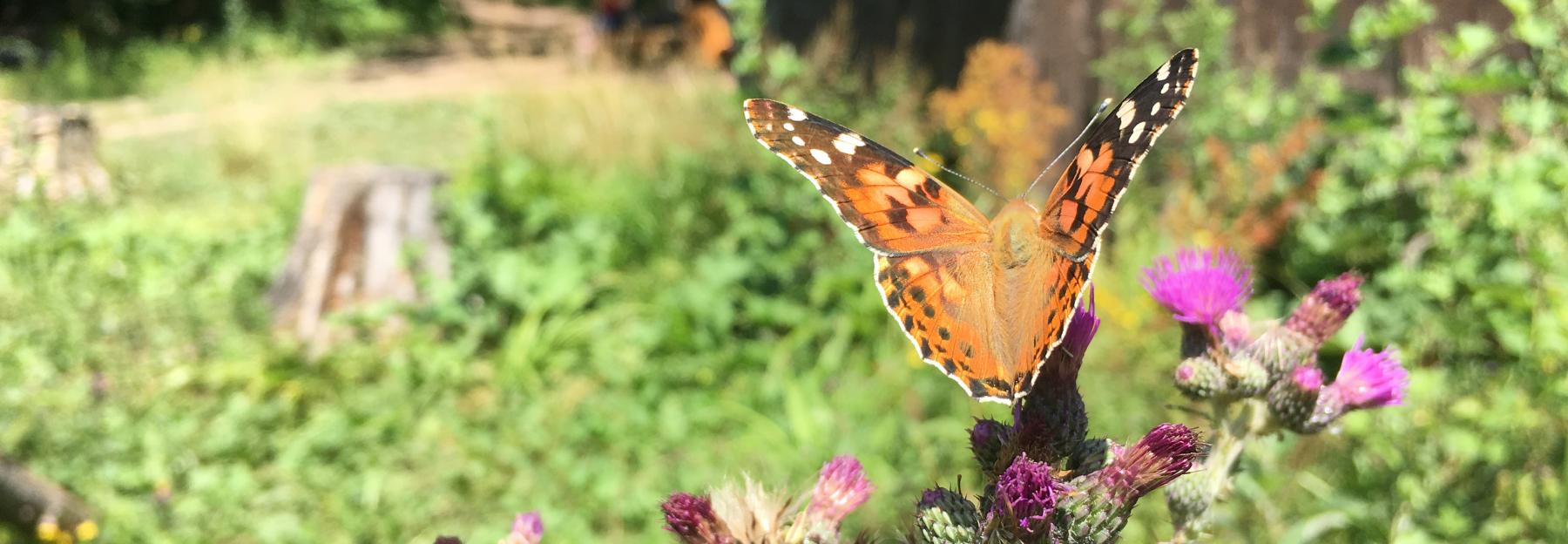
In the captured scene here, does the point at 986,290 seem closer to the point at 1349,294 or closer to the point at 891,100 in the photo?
the point at 1349,294

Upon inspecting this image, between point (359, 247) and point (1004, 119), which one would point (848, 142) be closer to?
point (1004, 119)

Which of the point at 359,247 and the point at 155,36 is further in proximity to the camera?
the point at 155,36

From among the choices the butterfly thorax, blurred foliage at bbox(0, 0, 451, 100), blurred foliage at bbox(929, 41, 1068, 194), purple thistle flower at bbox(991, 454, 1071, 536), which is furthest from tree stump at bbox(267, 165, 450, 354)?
blurred foliage at bbox(0, 0, 451, 100)

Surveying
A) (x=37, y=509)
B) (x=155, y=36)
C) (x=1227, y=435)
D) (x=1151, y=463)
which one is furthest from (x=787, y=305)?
(x=155, y=36)

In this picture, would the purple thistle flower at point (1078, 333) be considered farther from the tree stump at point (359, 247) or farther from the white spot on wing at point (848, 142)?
the tree stump at point (359, 247)

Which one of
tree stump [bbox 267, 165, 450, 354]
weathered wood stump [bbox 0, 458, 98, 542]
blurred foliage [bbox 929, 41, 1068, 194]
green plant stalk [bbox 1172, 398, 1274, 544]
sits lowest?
weathered wood stump [bbox 0, 458, 98, 542]

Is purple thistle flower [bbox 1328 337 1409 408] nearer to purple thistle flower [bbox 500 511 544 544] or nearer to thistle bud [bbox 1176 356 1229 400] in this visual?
thistle bud [bbox 1176 356 1229 400]
